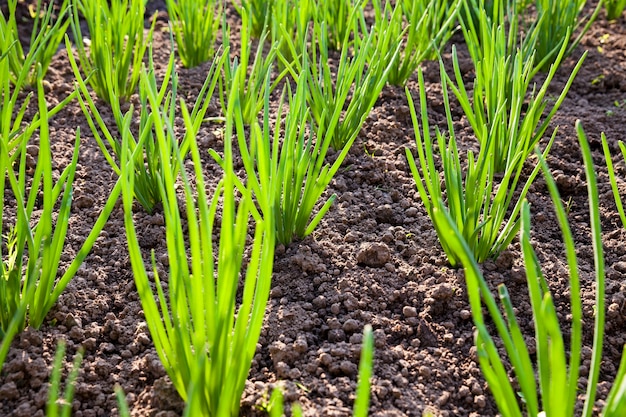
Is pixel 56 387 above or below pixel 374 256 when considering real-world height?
above

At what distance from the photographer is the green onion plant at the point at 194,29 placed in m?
2.14

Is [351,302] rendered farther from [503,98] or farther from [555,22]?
[555,22]

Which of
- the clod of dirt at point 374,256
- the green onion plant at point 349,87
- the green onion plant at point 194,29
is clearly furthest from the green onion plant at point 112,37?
the clod of dirt at point 374,256

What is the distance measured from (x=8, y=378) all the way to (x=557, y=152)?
1.46 meters

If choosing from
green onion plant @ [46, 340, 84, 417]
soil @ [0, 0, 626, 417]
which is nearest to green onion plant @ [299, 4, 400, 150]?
soil @ [0, 0, 626, 417]

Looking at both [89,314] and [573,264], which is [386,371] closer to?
[573,264]

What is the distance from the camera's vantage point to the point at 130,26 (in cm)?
201

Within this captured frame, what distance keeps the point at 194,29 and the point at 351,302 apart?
1191mm

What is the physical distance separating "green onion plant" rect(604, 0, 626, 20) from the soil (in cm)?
87

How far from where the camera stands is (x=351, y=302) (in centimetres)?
139

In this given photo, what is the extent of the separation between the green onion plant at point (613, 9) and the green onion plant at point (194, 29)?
1.48m

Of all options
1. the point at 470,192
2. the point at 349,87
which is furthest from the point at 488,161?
the point at 349,87

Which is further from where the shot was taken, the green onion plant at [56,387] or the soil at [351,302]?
the soil at [351,302]

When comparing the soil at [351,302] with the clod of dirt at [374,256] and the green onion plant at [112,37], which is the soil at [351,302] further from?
the green onion plant at [112,37]
